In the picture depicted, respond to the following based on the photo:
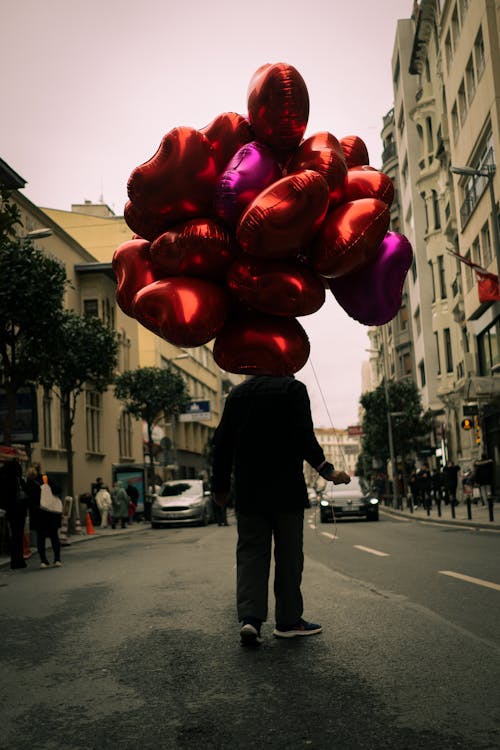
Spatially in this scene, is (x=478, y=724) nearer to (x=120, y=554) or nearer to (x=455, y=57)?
(x=120, y=554)

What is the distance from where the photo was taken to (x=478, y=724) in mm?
3479

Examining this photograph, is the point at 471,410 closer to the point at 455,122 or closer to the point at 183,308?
the point at 455,122

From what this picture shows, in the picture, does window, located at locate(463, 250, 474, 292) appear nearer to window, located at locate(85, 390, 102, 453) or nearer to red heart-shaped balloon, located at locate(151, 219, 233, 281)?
window, located at locate(85, 390, 102, 453)

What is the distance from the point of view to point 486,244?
32.1 metres

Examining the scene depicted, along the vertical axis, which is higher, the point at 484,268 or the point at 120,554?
the point at 484,268

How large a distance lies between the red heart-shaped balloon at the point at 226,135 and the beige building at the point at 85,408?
1129 inches

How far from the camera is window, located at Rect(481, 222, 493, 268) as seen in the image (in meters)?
31.8

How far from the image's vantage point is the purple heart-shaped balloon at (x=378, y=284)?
220 inches

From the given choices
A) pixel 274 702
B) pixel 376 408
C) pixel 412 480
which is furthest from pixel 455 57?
pixel 274 702

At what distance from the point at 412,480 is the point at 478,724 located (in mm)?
33692

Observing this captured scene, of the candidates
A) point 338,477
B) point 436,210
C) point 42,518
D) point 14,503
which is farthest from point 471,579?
point 436,210

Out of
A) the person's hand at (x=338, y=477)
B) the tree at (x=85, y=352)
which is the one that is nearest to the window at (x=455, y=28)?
the tree at (x=85, y=352)

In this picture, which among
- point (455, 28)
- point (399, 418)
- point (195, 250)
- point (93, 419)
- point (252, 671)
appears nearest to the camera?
point (252, 671)

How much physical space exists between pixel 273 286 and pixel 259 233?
13.7 inches
